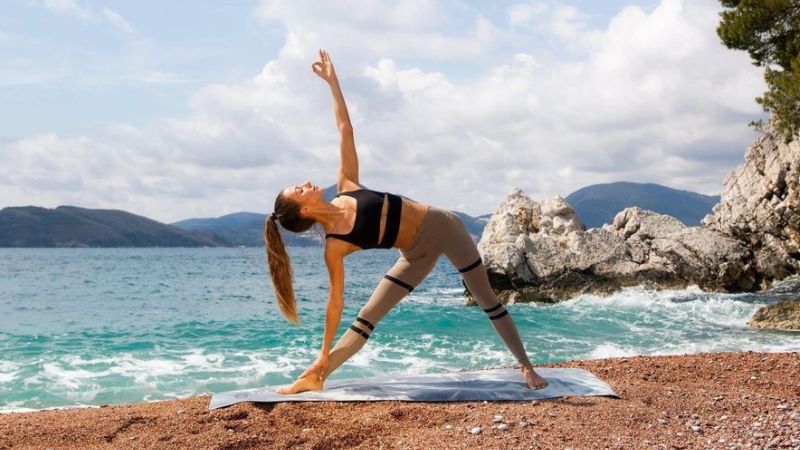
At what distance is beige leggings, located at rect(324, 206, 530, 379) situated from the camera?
6.29m

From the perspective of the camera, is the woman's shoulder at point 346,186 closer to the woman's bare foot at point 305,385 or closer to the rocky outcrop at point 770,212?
the woman's bare foot at point 305,385

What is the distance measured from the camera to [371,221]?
600cm

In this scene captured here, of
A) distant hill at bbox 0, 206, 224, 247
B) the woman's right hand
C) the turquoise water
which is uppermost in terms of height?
distant hill at bbox 0, 206, 224, 247

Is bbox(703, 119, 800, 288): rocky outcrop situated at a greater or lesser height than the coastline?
greater

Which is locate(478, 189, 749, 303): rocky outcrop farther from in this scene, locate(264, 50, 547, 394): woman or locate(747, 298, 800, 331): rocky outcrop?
locate(264, 50, 547, 394): woman

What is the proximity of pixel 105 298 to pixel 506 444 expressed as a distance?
28.9 meters

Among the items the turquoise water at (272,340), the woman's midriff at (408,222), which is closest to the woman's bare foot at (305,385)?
the woman's midriff at (408,222)

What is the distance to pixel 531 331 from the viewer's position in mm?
16438

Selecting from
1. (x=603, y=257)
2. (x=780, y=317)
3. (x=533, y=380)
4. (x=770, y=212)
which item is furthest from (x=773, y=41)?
(x=533, y=380)

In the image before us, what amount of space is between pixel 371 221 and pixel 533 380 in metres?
2.14

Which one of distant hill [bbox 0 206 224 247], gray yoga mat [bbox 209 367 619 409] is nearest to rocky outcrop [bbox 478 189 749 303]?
gray yoga mat [bbox 209 367 619 409]

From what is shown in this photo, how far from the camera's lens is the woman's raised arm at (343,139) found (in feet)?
21.1

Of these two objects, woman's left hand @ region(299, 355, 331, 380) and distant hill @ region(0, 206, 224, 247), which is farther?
distant hill @ region(0, 206, 224, 247)

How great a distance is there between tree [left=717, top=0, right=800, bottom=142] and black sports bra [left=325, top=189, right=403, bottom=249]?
1948cm
